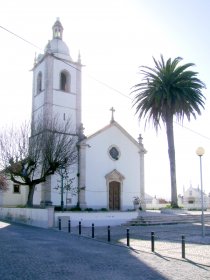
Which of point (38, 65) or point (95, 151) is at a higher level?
point (38, 65)

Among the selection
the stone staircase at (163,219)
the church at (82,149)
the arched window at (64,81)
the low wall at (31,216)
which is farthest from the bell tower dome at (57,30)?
the stone staircase at (163,219)

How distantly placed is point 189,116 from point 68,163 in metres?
13.5

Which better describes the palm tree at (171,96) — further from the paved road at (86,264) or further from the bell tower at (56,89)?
the paved road at (86,264)

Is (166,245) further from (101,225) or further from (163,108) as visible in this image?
(163,108)

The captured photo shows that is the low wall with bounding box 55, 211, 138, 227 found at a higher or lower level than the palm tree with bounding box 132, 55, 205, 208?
lower

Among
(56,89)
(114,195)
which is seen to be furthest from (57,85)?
(114,195)

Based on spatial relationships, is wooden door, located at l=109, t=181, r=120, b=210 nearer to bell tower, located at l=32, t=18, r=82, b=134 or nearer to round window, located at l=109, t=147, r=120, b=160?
round window, located at l=109, t=147, r=120, b=160

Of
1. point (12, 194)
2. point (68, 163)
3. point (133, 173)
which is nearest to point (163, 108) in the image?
point (133, 173)

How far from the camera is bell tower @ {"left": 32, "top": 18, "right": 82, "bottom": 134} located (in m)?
36.1

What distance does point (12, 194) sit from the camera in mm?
46719

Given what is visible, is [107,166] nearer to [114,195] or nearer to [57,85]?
[114,195]

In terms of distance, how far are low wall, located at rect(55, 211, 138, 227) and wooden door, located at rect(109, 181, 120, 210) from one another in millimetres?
8079

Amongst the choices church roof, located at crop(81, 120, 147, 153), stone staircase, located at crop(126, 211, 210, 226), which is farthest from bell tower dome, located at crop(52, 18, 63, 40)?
stone staircase, located at crop(126, 211, 210, 226)

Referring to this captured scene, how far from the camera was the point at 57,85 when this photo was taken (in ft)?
121
